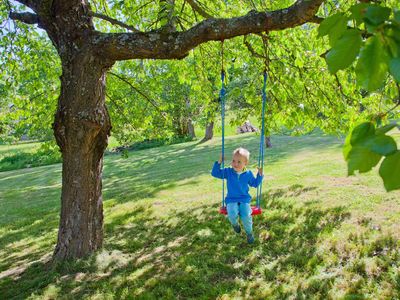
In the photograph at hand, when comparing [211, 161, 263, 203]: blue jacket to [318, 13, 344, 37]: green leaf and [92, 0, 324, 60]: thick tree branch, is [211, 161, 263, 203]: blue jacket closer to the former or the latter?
[92, 0, 324, 60]: thick tree branch

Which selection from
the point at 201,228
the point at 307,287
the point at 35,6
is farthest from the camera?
the point at 201,228

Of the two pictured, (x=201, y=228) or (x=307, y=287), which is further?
(x=201, y=228)

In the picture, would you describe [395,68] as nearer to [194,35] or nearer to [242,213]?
[194,35]

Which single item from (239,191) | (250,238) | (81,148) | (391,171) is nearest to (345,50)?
(391,171)

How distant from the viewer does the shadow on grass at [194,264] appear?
470 cm

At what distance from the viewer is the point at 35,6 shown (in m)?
5.16

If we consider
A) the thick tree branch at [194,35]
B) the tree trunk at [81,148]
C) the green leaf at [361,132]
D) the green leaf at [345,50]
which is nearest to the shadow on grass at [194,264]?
the tree trunk at [81,148]

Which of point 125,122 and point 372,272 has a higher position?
point 125,122

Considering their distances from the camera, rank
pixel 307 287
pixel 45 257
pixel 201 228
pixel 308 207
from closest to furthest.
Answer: pixel 307 287 < pixel 45 257 < pixel 201 228 < pixel 308 207

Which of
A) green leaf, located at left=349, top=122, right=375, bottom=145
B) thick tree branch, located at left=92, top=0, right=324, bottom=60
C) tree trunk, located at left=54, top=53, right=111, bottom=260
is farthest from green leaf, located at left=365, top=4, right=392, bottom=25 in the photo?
tree trunk, located at left=54, top=53, right=111, bottom=260

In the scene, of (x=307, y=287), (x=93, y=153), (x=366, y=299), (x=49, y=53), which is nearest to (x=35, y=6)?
(x=93, y=153)

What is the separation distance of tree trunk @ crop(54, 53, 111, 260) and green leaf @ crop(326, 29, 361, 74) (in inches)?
176

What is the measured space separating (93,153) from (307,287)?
3232mm

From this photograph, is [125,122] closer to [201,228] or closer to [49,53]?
[49,53]
